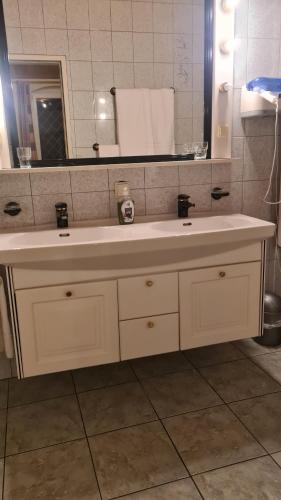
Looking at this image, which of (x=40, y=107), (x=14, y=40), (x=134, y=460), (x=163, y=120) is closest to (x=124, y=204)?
(x=163, y=120)

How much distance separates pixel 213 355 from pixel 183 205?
844 mm

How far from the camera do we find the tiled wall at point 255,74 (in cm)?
193

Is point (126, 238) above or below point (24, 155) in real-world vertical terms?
below

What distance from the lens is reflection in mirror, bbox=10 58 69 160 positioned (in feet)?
5.52

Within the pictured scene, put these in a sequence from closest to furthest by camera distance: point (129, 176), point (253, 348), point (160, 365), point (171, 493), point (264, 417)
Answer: point (171, 493) < point (264, 417) < point (129, 176) < point (160, 365) < point (253, 348)

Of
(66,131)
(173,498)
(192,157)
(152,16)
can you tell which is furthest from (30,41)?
(173,498)

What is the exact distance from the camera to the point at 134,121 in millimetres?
1834

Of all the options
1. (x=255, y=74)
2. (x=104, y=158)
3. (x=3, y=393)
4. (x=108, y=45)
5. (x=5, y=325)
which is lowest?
(x=3, y=393)

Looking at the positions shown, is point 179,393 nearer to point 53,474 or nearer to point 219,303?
point 219,303

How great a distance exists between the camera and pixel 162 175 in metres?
1.97

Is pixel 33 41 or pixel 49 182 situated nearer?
pixel 33 41

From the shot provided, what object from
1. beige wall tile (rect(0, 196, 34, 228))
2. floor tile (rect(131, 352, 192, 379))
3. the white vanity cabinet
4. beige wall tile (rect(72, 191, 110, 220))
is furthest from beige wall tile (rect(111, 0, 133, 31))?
floor tile (rect(131, 352, 192, 379))

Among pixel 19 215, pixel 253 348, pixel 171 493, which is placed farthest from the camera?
pixel 253 348

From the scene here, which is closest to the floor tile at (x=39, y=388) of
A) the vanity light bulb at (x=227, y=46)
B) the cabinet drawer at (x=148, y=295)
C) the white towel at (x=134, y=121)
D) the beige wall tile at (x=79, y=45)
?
the cabinet drawer at (x=148, y=295)
